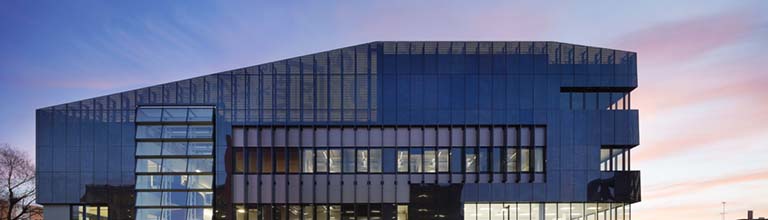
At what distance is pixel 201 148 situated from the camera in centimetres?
3459

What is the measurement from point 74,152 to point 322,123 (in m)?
16.6

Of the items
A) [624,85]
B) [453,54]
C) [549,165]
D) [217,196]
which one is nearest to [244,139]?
[217,196]

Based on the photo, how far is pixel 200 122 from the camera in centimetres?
3462

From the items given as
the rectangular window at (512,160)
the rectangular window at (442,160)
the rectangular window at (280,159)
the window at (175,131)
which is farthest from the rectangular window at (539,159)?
the window at (175,131)

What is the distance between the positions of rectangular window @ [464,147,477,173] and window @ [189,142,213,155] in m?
16.9

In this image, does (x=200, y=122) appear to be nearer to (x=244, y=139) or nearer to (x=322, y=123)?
(x=244, y=139)

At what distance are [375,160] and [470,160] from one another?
6295 mm

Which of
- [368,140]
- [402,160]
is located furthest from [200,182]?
[402,160]

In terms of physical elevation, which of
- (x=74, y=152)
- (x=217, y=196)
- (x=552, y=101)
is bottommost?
(x=217, y=196)

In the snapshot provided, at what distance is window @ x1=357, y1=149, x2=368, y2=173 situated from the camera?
113 feet

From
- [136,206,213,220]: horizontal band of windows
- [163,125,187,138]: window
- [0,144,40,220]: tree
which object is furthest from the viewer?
[0,144,40,220]: tree

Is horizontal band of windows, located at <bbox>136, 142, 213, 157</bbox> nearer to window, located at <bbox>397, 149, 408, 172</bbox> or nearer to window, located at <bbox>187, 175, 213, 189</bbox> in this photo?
window, located at <bbox>187, 175, 213, 189</bbox>

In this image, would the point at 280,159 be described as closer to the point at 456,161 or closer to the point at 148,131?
the point at 148,131

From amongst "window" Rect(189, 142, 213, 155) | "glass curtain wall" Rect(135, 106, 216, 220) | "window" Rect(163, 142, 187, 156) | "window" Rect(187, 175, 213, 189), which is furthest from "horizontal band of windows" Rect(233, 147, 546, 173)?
"window" Rect(163, 142, 187, 156)
